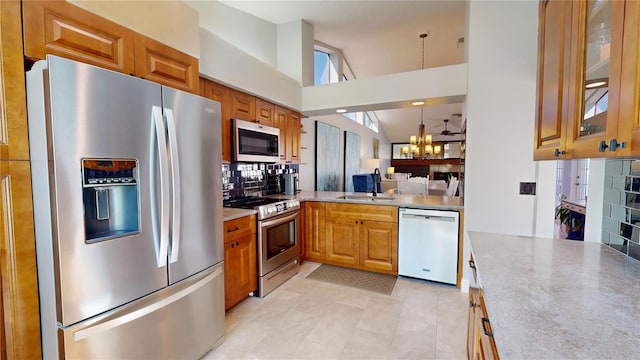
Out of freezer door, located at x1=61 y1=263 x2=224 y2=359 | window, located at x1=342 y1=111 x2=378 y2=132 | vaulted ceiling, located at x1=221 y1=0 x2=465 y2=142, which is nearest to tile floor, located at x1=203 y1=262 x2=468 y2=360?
freezer door, located at x1=61 y1=263 x2=224 y2=359

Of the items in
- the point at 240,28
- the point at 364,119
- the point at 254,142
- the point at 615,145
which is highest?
the point at 240,28

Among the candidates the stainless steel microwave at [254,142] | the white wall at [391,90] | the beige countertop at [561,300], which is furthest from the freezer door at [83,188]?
the white wall at [391,90]

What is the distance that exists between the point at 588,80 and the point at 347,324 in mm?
2105

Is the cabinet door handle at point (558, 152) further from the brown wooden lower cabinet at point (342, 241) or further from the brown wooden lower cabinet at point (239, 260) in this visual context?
the brown wooden lower cabinet at point (342, 241)

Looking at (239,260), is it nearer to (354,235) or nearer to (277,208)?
(277,208)

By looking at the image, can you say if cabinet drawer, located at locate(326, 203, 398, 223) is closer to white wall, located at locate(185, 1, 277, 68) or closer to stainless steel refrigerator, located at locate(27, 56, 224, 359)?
stainless steel refrigerator, located at locate(27, 56, 224, 359)

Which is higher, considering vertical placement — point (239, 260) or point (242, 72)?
point (242, 72)

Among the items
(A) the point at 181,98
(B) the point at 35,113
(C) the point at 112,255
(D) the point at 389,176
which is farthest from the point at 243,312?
(D) the point at 389,176

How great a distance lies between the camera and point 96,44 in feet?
4.61

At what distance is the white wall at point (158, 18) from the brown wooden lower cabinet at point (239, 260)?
136cm

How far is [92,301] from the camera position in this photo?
1210mm

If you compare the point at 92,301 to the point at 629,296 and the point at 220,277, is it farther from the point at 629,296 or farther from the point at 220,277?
the point at 629,296

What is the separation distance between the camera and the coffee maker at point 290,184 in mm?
3863

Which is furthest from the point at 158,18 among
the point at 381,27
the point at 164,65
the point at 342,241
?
the point at 381,27
